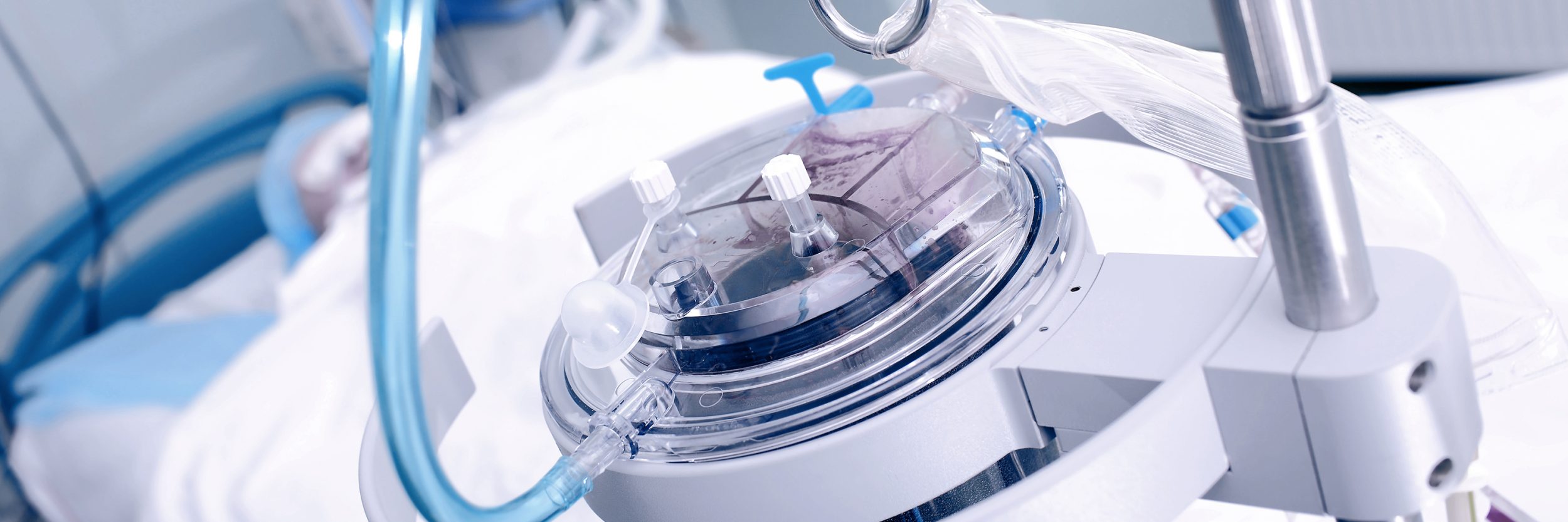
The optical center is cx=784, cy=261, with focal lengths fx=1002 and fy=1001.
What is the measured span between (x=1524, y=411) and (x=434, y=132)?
6.23 ft

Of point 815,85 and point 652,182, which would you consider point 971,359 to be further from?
point 815,85

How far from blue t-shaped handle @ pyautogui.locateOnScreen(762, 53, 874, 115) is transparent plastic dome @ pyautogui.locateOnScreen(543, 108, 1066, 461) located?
120mm

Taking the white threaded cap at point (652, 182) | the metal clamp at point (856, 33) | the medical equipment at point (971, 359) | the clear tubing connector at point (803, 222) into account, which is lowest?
the medical equipment at point (971, 359)

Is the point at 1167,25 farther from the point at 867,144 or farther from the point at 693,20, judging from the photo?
the point at 693,20

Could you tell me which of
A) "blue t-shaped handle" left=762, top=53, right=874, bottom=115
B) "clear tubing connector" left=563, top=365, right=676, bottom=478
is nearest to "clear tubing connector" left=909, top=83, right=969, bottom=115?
"blue t-shaped handle" left=762, top=53, right=874, bottom=115

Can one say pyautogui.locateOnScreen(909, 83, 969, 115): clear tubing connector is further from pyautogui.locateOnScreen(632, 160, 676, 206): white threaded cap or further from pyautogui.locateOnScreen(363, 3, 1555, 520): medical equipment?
pyautogui.locateOnScreen(632, 160, 676, 206): white threaded cap

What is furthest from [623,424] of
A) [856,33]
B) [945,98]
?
[945,98]

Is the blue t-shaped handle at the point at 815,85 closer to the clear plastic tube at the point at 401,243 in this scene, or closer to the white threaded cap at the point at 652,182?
the white threaded cap at the point at 652,182

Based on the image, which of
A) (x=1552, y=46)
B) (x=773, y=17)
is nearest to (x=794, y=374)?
(x=1552, y=46)

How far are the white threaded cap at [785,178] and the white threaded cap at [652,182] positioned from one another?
89 millimetres

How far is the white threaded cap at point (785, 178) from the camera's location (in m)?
0.47

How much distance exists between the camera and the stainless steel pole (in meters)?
0.31

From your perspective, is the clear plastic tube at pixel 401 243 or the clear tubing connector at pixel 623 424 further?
the clear tubing connector at pixel 623 424

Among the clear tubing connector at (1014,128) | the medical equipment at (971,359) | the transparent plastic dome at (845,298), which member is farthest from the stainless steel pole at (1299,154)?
the clear tubing connector at (1014,128)
